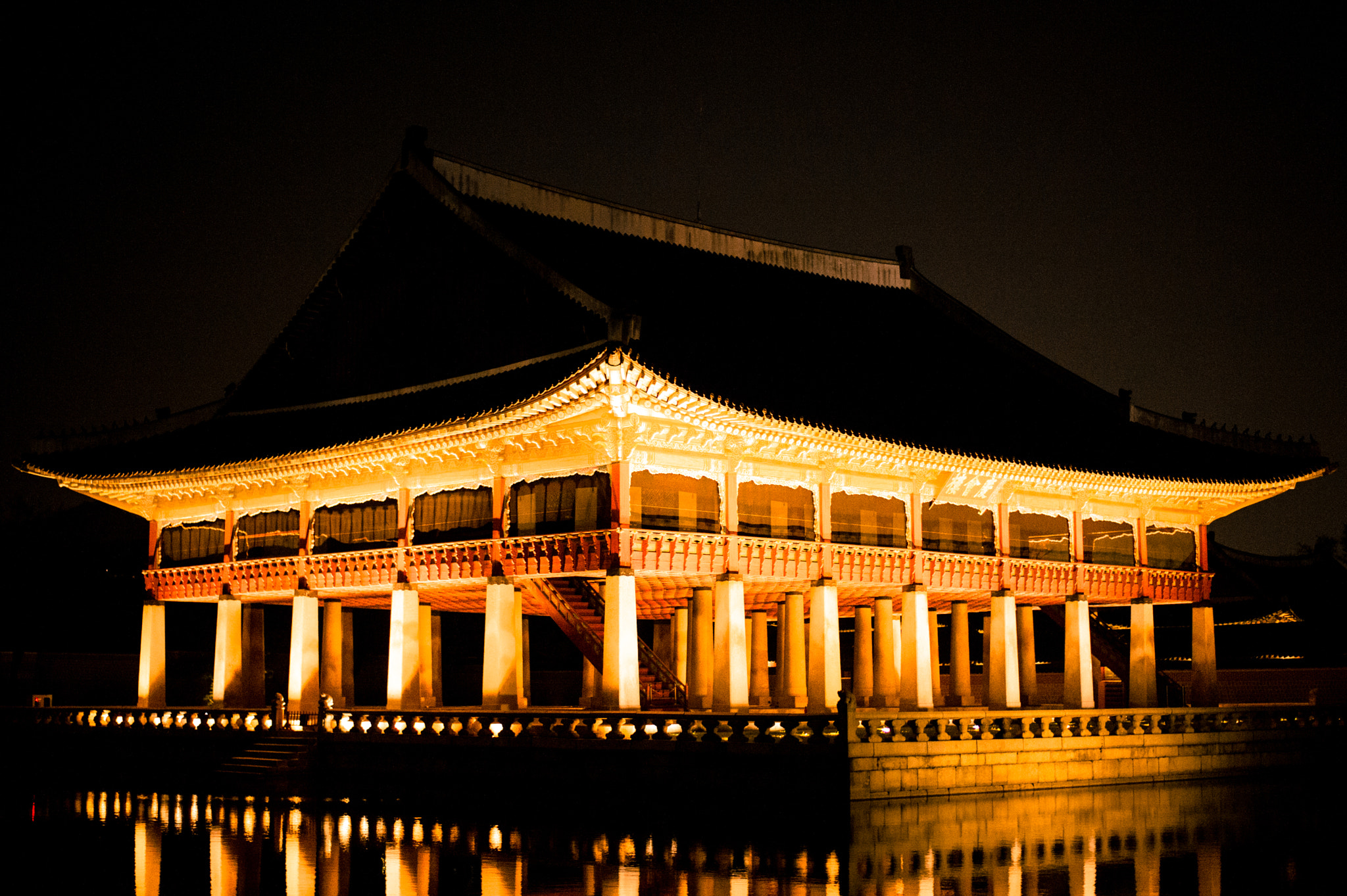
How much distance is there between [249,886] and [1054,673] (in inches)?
1441

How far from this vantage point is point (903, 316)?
48188 millimetres

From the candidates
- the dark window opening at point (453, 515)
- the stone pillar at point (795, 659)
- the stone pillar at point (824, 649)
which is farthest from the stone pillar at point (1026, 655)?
the dark window opening at point (453, 515)

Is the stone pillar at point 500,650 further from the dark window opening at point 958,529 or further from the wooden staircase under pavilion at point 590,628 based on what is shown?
the dark window opening at point 958,529

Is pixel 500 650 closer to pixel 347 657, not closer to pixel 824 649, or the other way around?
pixel 824 649

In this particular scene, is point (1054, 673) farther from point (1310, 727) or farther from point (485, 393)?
point (485, 393)

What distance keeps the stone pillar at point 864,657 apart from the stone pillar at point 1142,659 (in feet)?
24.6

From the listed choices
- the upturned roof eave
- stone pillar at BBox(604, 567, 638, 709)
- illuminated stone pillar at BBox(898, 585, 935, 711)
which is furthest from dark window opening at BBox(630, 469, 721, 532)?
illuminated stone pillar at BBox(898, 585, 935, 711)

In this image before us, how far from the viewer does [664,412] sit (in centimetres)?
3042

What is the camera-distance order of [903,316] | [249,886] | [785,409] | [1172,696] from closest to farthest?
[249,886] < [785,409] < [1172,696] < [903,316]

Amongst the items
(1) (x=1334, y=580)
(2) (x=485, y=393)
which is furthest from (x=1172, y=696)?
(2) (x=485, y=393)

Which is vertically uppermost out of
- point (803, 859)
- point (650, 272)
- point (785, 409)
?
point (650, 272)

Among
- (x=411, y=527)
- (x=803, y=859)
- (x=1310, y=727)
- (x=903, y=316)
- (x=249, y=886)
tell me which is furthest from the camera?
(x=903, y=316)

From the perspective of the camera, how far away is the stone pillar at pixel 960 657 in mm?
39719

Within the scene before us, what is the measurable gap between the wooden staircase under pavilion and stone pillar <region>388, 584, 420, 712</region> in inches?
132
